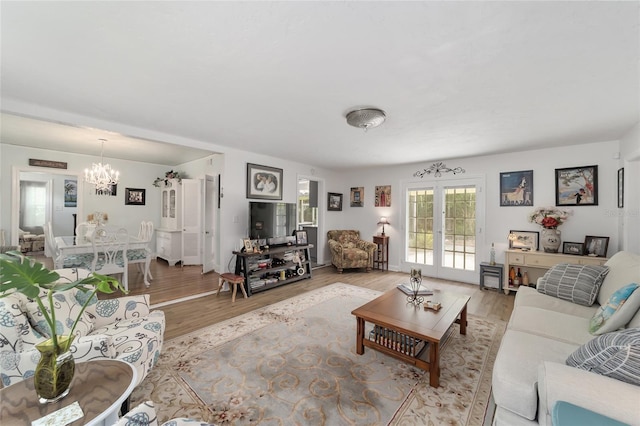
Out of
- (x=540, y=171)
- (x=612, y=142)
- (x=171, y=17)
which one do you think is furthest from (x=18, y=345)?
(x=612, y=142)

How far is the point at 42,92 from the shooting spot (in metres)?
2.32

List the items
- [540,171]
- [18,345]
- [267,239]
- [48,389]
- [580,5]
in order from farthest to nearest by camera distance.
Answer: [267,239] → [540,171] → [18,345] → [580,5] → [48,389]

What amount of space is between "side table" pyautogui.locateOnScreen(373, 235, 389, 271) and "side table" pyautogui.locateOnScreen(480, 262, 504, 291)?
73.9 inches

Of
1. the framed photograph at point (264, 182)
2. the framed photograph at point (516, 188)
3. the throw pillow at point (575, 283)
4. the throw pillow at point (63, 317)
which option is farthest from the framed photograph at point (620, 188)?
the throw pillow at point (63, 317)

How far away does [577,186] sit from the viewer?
3887mm

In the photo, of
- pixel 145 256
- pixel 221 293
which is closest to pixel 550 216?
pixel 221 293

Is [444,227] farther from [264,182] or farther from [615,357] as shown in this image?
[615,357]

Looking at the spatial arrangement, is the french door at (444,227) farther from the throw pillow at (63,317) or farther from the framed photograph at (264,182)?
the throw pillow at (63,317)

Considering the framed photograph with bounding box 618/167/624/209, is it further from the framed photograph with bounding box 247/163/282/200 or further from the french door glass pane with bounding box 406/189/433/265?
the framed photograph with bounding box 247/163/282/200

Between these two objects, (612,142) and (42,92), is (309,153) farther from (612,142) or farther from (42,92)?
(612,142)

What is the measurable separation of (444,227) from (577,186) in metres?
2.01

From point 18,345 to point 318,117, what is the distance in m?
2.78

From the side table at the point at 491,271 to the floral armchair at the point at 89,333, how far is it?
4.66 m

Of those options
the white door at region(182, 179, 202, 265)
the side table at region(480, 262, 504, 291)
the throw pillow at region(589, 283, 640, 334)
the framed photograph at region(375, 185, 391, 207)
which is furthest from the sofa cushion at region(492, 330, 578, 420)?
the white door at region(182, 179, 202, 265)
